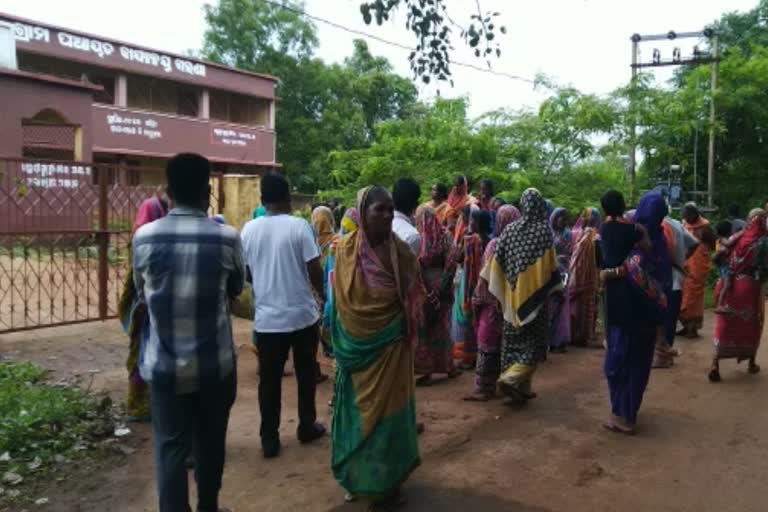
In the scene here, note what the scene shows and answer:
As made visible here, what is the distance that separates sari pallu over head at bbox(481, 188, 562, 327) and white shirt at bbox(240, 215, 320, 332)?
1728mm

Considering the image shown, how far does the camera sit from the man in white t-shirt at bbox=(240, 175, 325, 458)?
446cm

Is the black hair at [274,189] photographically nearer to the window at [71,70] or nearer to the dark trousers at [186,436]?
the dark trousers at [186,436]

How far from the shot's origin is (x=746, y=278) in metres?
6.59

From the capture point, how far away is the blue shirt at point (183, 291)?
10.0 feet

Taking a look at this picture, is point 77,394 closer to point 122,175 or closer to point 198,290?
point 198,290

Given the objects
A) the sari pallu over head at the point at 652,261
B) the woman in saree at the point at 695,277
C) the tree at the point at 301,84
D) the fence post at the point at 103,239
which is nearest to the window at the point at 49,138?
the fence post at the point at 103,239

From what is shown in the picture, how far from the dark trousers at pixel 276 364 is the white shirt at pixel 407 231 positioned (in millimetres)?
890

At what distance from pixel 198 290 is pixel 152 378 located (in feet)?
1.49

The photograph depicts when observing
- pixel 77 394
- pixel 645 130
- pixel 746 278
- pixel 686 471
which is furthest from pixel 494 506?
pixel 645 130

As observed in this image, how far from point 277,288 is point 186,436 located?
1.40 m

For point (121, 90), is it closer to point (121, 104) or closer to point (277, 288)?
point (121, 104)

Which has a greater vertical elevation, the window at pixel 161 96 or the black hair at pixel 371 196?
the window at pixel 161 96

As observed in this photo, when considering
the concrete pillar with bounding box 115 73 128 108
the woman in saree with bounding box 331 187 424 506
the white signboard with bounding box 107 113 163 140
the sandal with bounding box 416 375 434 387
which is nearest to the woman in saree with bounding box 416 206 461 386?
the sandal with bounding box 416 375 434 387

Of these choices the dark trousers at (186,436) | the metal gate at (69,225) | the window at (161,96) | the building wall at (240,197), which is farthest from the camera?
the window at (161,96)
